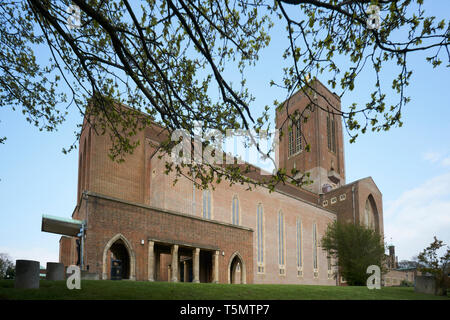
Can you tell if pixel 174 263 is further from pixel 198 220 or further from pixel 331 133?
pixel 331 133

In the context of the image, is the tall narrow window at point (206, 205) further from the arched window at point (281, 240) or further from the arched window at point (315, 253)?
the arched window at point (315, 253)

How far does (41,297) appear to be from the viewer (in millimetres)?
9008

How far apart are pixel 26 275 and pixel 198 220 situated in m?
15.6

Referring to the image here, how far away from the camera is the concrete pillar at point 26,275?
10.2 m

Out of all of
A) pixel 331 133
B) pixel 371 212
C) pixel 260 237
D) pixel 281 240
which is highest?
pixel 331 133

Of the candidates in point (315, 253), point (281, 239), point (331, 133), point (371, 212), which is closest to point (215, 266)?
point (281, 239)

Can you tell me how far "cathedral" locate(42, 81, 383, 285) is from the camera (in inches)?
830

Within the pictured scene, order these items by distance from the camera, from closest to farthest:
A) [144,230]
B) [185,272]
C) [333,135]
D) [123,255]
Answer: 1. [144,230]
2. [123,255]
3. [185,272]
4. [333,135]

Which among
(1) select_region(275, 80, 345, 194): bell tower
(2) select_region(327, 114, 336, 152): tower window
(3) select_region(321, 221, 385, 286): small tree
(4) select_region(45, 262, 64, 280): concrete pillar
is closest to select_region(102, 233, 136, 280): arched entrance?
(4) select_region(45, 262, 64, 280): concrete pillar

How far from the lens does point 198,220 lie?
83.0 ft

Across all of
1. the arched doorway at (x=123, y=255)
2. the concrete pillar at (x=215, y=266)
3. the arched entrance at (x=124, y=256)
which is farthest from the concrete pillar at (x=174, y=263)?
the concrete pillar at (x=215, y=266)

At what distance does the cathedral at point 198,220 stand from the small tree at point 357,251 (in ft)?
23.6

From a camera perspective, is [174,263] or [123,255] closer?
[123,255]

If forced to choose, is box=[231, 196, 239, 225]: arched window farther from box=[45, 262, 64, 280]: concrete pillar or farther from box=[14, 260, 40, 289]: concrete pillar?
box=[14, 260, 40, 289]: concrete pillar
